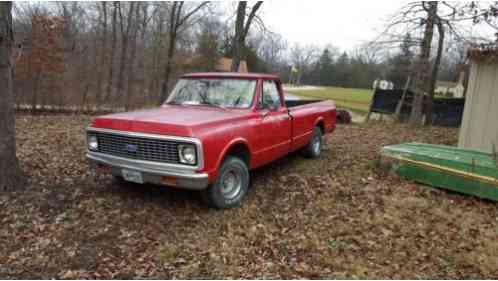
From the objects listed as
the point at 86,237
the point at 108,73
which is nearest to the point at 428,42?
the point at 86,237

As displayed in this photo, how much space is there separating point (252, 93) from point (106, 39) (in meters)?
23.5

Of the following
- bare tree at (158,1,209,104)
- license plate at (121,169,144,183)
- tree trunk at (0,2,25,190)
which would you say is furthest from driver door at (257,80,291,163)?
bare tree at (158,1,209,104)

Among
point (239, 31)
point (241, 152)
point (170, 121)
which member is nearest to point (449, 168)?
point (241, 152)

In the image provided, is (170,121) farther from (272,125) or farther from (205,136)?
(272,125)

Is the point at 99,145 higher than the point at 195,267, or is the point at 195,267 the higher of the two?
the point at 99,145

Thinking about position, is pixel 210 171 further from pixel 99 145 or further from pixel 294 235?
pixel 99 145

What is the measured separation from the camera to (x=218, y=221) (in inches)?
160

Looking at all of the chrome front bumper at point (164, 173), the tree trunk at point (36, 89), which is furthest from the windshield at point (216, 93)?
the tree trunk at point (36, 89)

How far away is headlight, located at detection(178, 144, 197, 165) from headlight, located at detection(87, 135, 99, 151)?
4.43 feet

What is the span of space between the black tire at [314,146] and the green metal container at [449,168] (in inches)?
55.2

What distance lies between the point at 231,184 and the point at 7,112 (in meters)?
3.33

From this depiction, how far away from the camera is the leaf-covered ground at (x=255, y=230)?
127 inches

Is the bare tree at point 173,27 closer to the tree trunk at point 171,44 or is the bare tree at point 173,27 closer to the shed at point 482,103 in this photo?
the tree trunk at point 171,44

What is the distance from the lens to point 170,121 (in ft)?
12.6
